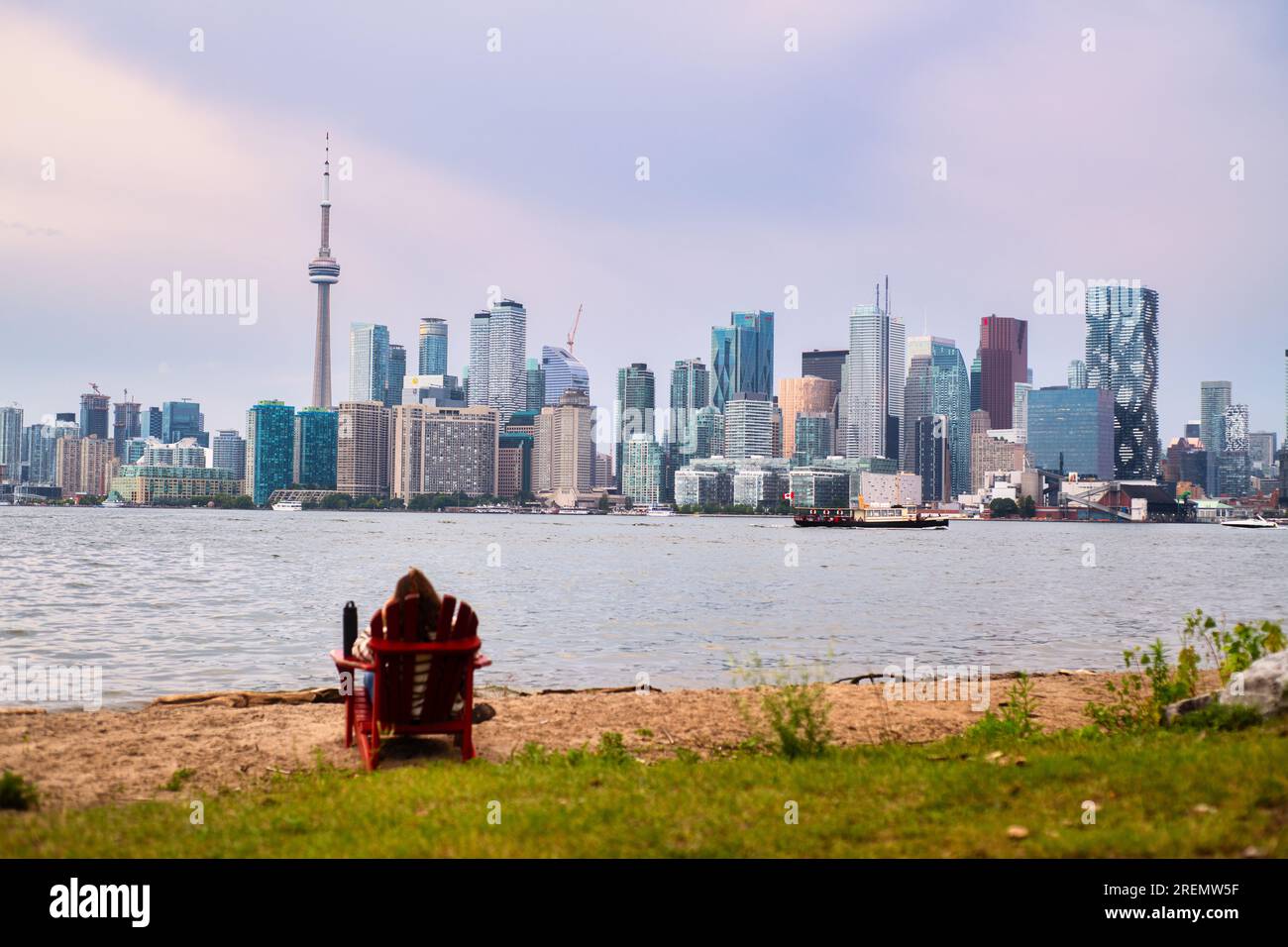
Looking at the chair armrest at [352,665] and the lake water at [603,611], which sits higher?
the chair armrest at [352,665]

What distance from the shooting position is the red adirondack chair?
10.4 metres

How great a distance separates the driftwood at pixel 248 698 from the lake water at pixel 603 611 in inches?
78.6

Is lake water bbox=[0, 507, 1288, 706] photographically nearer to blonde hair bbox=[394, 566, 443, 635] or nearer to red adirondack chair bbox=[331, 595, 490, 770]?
red adirondack chair bbox=[331, 595, 490, 770]

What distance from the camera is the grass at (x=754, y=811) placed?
21.4 ft

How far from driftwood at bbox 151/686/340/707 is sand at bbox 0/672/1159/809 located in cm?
2

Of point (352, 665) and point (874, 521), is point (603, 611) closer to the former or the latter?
point (352, 665)

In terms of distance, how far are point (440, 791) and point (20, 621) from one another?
25.6 m

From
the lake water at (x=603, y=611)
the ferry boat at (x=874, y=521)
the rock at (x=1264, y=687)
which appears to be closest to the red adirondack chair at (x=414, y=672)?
the rock at (x=1264, y=687)

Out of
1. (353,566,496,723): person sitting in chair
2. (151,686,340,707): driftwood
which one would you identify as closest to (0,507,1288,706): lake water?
(151,686,340,707): driftwood

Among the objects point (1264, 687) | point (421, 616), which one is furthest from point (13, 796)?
point (1264, 687)

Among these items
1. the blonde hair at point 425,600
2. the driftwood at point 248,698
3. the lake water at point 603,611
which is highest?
the blonde hair at point 425,600

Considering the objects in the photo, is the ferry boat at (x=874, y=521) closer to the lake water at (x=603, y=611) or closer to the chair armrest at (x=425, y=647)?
the lake water at (x=603, y=611)
